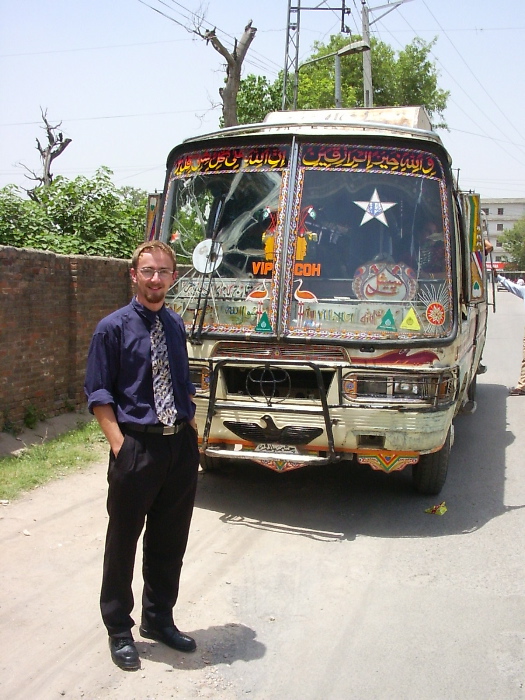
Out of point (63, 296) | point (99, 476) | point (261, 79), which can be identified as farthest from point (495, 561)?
point (261, 79)

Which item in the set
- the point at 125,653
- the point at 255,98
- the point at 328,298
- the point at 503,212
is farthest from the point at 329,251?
the point at 503,212

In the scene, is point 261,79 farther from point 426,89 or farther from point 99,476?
point 99,476

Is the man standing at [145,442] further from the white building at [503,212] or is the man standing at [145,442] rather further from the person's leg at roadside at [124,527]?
the white building at [503,212]

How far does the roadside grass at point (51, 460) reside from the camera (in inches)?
256

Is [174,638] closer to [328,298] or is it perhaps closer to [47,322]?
[328,298]

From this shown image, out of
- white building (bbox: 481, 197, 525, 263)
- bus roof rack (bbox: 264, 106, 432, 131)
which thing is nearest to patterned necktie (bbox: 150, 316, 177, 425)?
bus roof rack (bbox: 264, 106, 432, 131)

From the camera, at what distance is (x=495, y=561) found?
5.22 m

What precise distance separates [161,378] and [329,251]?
8.68 ft

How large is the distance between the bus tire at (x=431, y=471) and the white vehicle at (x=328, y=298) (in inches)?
1.0

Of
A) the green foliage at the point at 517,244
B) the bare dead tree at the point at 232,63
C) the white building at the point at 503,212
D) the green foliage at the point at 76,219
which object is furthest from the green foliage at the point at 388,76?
the white building at the point at 503,212

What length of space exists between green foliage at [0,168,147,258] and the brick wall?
233 centimetres

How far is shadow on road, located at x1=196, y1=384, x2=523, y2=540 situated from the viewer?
19.2ft

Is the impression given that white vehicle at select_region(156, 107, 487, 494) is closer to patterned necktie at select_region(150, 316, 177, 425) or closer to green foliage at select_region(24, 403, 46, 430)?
patterned necktie at select_region(150, 316, 177, 425)

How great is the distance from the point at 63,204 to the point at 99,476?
634cm
